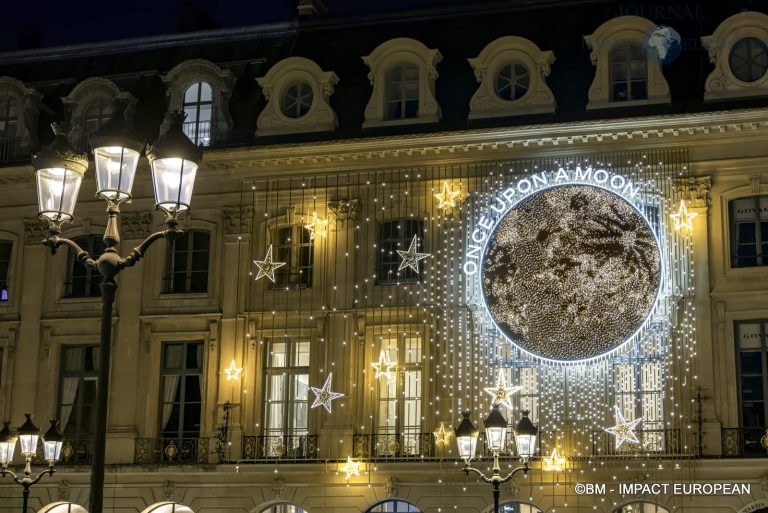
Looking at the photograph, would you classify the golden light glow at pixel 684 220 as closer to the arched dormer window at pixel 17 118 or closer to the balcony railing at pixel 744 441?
the balcony railing at pixel 744 441

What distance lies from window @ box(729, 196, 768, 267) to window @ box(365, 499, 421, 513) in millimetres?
7750

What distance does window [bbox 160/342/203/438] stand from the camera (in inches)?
1126

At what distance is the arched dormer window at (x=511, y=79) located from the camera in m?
27.2

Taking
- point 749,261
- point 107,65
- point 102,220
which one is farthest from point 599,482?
point 107,65

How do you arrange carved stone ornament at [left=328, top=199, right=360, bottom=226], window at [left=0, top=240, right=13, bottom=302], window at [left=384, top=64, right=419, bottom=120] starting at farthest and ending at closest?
1. window at [left=0, top=240, right=13, bottom=302]
2. window at [left=384, top=64, right=419, bottom=120]
3. carved stone ornament at [left=328, top=199, right=360, bottom=226]

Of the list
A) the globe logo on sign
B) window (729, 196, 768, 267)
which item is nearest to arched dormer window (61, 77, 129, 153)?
the globe logo on sign

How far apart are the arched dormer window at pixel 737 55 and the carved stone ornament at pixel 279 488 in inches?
437

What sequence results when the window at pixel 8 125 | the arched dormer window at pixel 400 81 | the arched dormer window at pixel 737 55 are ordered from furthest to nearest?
the window at pixel 8 125 → the arched dormer window at pixel 400 81 → the arched dormer window at pixel 737 55

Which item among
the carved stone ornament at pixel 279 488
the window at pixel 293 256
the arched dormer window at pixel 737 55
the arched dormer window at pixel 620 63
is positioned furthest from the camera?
the window at pixel 293 256

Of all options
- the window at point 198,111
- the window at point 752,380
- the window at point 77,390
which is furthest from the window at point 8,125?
the window at point 752,380

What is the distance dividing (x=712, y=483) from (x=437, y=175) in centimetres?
799

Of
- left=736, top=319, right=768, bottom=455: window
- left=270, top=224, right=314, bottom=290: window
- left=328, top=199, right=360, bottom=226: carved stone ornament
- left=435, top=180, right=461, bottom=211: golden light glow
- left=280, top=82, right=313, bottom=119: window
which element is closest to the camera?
left=736, top=319, right=768, bottom=455: window

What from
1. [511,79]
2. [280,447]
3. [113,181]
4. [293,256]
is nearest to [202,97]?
[293,256]

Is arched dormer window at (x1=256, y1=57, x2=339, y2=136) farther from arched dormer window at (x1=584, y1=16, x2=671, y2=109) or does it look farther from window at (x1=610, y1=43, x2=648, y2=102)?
window at (x1=610, y1=43, x2=648, y2=102)
